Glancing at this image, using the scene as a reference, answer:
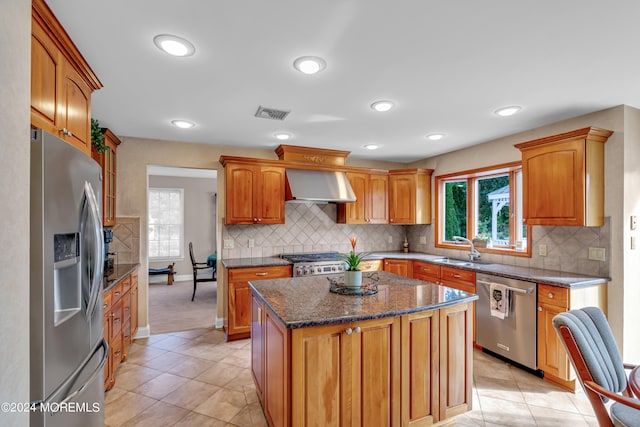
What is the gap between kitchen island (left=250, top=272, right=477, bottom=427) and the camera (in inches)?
65.8

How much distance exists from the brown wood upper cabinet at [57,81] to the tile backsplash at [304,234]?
243 centimetres

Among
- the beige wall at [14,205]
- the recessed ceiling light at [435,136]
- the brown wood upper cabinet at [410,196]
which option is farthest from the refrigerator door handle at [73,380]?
the brown wood upper cabinet at [410,196]

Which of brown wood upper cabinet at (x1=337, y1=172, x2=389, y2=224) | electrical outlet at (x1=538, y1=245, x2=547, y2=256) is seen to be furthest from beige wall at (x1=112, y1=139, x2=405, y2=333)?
electrical outlet at (x1=538, y1=245, x2=547, y2=256)

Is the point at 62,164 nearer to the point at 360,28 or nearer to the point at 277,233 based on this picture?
the point at 360,28

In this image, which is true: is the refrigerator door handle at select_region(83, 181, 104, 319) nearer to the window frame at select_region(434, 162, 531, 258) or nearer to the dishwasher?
the dishwasher

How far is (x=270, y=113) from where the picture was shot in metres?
2.99

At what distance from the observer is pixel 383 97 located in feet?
8.59

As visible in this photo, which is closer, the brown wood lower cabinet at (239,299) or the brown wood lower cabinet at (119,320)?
the brown wood lower cabinet at (119,320)

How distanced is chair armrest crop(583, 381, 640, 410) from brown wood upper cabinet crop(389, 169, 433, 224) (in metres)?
3.40

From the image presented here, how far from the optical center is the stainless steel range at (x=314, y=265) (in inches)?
154

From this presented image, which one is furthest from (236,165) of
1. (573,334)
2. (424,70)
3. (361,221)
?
(573,334)

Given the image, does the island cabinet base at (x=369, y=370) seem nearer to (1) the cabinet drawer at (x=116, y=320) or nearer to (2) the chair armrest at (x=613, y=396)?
A: (2) the chair armrest at (x=613, y=396)

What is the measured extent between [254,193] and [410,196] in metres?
2.41

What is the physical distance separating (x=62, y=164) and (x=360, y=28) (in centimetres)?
157
